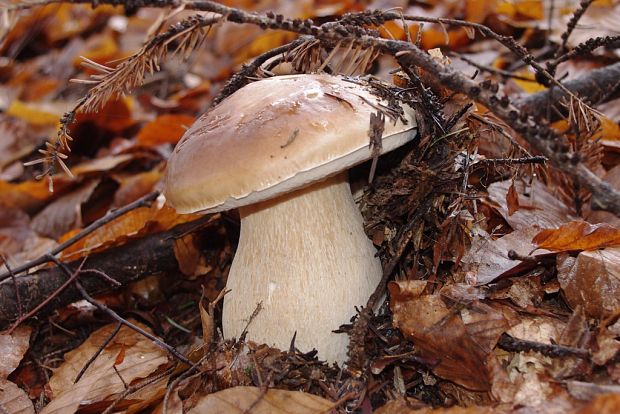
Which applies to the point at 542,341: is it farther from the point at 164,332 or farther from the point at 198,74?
the point at 198,74

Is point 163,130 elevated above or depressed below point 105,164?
above

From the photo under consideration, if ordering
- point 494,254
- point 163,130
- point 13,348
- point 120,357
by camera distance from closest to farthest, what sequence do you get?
point 494,254, point 120,357, point 13,348, point 163,130

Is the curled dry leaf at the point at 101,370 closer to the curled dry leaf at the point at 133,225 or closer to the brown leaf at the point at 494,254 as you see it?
the curled dry leaf at the point at 133,225

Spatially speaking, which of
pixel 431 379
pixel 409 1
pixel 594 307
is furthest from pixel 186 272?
pixel 409 1

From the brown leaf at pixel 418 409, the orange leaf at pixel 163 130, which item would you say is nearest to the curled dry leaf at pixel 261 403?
the brown leaf at pixel 418 409

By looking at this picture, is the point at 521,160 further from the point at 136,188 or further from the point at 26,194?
the point at 26,194

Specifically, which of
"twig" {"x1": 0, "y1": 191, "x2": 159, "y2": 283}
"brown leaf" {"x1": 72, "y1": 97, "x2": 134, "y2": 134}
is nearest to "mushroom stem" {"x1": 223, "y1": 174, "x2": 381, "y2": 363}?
"twig" {"x1": 0, "y1": 191, "x2": 159, "y2": 283}

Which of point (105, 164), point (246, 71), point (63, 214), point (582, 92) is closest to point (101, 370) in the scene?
point (246, 71)
